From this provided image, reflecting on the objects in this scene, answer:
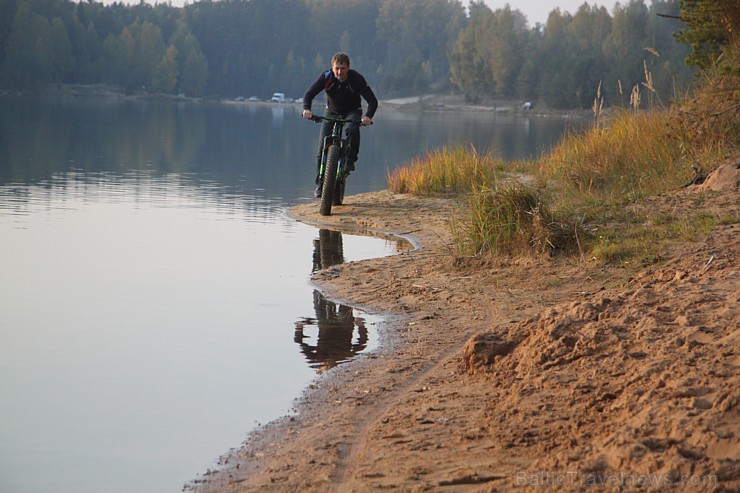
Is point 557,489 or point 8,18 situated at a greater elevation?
point 8,18

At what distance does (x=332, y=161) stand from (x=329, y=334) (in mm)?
5777

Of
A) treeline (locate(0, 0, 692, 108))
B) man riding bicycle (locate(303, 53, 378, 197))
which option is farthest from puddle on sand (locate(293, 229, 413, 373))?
treeline (locate(0, 0, 692, 108))

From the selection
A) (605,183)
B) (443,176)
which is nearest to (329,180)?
(443,176)

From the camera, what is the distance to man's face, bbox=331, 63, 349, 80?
1165 cm

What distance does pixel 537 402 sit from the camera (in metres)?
4.35

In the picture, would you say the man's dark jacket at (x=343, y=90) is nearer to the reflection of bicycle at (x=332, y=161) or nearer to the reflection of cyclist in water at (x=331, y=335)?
the reflection of bicycle at (x=332, y=161)

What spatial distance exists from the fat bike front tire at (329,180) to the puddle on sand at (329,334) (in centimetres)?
434

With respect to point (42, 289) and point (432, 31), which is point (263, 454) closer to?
point (42, 289)

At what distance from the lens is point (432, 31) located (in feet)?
646

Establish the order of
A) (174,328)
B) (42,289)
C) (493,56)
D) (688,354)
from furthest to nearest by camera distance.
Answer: (493,56) → (42,289) → (174,328) → (688,354)

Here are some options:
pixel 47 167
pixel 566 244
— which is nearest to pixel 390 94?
pixel 47 167

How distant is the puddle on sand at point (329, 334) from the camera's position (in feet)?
20.0

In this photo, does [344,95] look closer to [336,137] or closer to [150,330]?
[336,137]

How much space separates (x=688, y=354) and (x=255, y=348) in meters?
2.90
